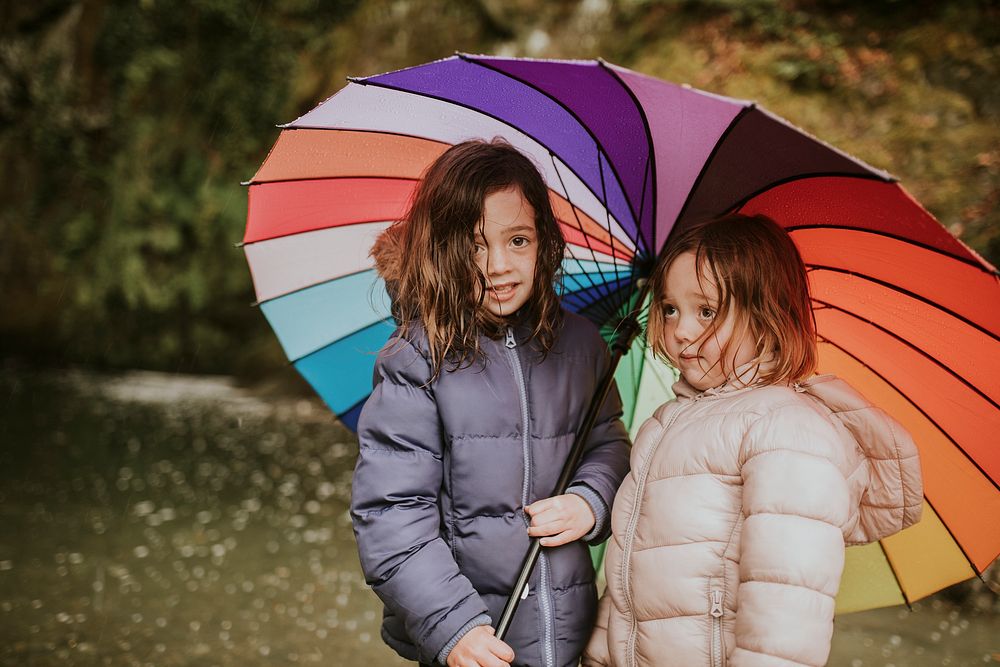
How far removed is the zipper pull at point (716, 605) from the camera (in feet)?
4.45

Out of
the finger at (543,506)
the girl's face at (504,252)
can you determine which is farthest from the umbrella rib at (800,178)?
the finger at (543,506)

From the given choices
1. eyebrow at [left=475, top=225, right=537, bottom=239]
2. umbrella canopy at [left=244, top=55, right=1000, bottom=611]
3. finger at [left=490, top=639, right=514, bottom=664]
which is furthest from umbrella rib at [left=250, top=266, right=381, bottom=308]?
finger at [left=490, top=639, right=514, bottom=664]

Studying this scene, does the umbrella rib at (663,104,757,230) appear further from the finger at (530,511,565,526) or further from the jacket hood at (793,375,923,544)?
the finger at (530,511,565,526)

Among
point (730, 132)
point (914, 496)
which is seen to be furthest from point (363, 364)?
point (914, 496)

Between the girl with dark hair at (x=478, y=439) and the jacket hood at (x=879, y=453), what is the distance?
0.44 metres

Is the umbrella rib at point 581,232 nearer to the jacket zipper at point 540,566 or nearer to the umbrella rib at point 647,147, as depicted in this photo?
the umbrella rib at point 647,147

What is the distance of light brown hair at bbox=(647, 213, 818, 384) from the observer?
1485 mm

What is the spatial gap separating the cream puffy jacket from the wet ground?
186 cm

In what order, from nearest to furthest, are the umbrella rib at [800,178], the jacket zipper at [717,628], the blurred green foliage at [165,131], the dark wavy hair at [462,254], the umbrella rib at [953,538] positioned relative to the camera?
the umbrella rib at [800,178] → the jacket zipper at [717,628] → the dark wavy hair at [462,254] → the umbrella rib at [953,538] → the blurred green foliage at [165,131]

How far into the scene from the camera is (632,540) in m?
1.48

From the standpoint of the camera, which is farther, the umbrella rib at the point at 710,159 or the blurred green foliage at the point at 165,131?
the blurred green foliage at the point at 165,131

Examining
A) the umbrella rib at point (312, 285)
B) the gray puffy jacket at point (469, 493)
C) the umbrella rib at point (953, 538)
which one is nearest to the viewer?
the gray puffy jacket at point (469, 493)

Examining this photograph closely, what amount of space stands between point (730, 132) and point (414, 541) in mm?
889

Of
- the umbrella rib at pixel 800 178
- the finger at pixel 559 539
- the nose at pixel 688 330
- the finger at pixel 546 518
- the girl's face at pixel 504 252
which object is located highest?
the umbrella rib at pixel 800 178
